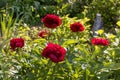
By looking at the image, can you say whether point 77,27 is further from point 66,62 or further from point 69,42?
point 66,62

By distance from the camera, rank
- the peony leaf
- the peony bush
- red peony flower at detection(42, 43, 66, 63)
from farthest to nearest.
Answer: the peony leaf, the peony bush, red peony flower at detection(42, 43, 66, 63)

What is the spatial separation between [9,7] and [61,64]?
3.17 m

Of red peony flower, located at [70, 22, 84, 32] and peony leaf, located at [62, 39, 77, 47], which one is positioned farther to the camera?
red peony flower, located at [70, 22, 84, 32]

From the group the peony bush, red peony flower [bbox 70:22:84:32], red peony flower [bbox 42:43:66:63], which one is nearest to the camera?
red peony flower [bbox 42:43:66:63]

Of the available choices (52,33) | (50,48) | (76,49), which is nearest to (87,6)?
(52,33)

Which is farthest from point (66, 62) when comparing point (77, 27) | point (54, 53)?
point (77, 27)

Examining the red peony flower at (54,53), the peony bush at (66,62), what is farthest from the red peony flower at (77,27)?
the red peony flower at (54,53)

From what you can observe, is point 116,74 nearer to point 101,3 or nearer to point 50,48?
point 50,48

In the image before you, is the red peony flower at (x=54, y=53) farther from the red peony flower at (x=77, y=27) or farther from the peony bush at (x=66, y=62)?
the red peony flower at (x=77, y=27)

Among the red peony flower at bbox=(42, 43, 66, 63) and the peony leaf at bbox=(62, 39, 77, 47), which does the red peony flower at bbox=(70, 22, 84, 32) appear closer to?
the peony leaf at bbox=(62, 39, 77, 47)

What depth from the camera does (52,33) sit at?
2832 millimetres

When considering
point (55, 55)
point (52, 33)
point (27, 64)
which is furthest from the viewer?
point (52, 33)

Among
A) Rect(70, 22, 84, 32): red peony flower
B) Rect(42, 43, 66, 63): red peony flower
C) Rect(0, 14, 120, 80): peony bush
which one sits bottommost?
Rect(0, 14, 120, 80): peony bush

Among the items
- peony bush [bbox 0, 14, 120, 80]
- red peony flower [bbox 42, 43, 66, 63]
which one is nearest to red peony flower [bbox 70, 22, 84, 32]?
peony bush [bbox 0, 14, 120, 80]
